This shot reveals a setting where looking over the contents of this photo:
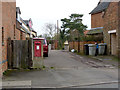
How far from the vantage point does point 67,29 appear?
148ft

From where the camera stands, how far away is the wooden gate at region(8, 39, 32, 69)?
932cm

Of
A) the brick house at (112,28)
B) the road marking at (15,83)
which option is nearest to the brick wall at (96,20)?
the brick house at (112,28)

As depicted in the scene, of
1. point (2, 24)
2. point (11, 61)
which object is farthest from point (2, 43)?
point (11, 61)

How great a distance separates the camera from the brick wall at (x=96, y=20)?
27822 millimetres

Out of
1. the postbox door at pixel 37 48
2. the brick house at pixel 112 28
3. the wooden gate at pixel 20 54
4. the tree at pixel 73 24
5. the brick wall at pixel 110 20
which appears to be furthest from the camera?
the tree at pixel 73 24

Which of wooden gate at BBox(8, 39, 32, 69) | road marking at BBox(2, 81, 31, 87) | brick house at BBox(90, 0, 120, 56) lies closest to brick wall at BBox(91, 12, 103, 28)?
brick house at BBox(90, 0, 120, 56)

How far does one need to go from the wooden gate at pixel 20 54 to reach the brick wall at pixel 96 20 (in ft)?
67.0

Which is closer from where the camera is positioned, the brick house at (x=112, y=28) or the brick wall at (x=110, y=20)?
the brick house at (x=112, y=28)

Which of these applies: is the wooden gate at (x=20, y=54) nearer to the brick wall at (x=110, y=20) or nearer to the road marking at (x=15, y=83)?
the road marking at (x=15, y=83)

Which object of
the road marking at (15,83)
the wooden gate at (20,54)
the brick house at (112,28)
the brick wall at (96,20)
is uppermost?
the brick wall at (96,20)

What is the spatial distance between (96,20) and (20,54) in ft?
71.5

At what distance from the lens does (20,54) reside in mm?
9422

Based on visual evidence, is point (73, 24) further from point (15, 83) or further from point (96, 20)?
point (15, 83)

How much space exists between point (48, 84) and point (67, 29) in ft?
128
